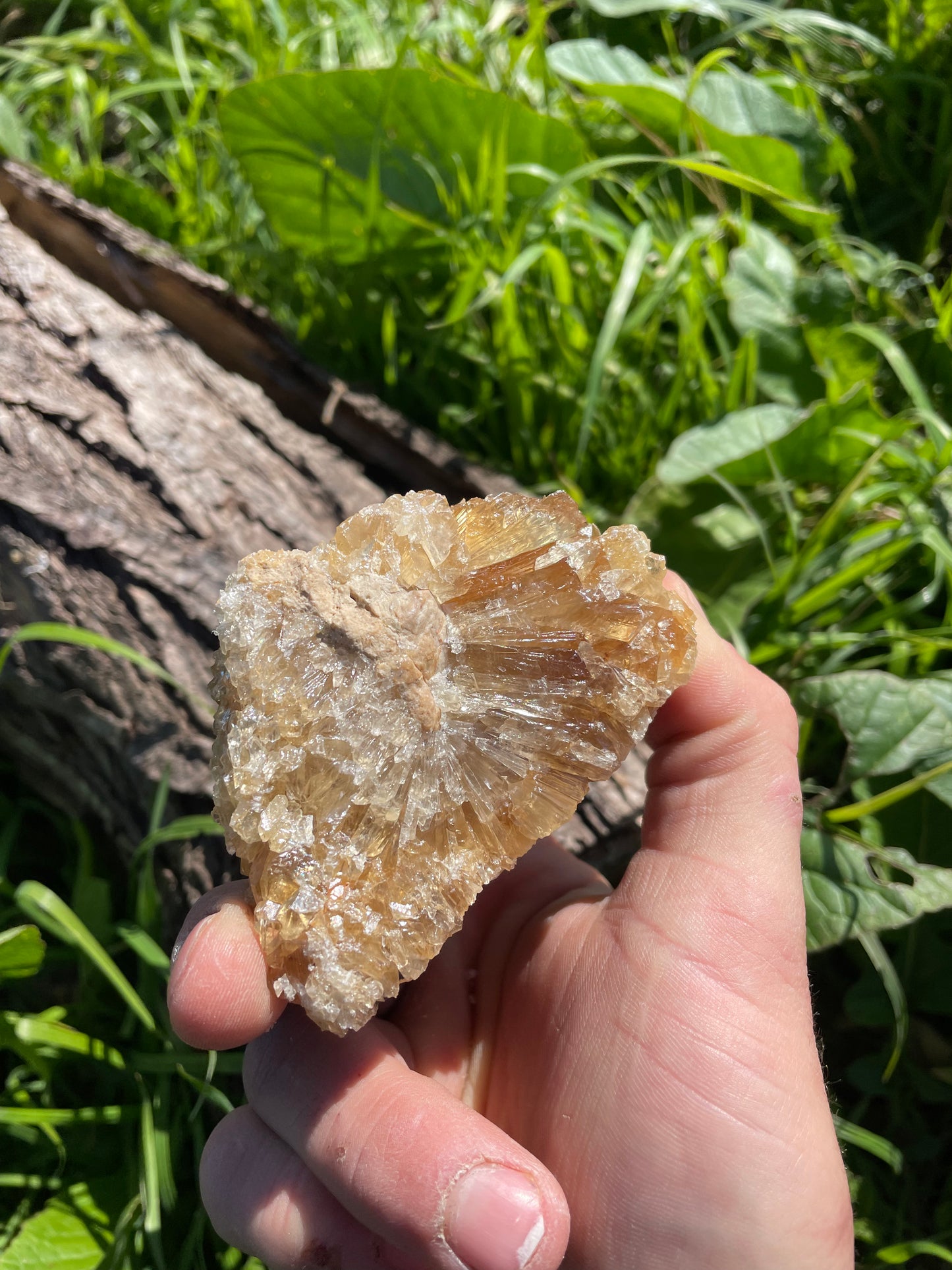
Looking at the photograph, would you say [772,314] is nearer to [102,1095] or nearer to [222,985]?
[222,985]

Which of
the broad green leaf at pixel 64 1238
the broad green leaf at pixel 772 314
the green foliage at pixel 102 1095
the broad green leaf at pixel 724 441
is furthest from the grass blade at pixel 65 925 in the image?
the broad green leaf at pixel 772 314

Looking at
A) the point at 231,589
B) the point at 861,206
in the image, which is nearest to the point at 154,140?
the point at 861,206

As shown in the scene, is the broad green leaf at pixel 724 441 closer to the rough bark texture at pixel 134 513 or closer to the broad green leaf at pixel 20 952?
the rough bark texture at pixel 134 513

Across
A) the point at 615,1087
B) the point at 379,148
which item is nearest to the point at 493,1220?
the point at 615,1087

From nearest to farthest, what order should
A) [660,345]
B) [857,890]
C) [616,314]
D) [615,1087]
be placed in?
[615,1087] < [857,890] < [616,314] < [660,345]

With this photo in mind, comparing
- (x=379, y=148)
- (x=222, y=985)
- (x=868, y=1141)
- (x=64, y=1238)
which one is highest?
(x=379, y=148)
